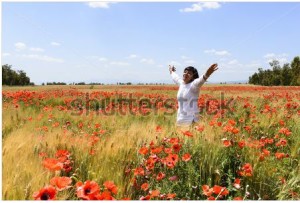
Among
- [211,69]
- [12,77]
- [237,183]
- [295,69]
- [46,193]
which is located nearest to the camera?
[46,193]

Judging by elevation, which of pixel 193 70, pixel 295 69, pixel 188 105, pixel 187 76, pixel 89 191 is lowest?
pixel 89 191

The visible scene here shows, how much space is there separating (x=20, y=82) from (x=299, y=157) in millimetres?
75934

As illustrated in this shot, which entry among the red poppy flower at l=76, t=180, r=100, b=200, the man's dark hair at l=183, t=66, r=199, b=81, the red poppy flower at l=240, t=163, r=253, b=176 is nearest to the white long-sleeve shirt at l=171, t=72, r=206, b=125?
the man's dark hair at l=183, t=66, r=199, b=81

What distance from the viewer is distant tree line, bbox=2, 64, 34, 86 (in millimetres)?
69963

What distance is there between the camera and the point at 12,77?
71875mm

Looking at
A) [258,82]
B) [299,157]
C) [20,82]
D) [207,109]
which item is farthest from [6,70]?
[299,157]

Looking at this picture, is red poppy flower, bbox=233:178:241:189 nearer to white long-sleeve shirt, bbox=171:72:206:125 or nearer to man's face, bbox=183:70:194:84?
white long-sleeve shirt, bbox=171:72:206:125

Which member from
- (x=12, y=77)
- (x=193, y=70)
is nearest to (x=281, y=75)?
(x=12, y=77)

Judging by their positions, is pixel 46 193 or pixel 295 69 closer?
pixel 46 193

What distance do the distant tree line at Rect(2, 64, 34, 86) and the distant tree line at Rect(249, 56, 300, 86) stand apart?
51.2 metres

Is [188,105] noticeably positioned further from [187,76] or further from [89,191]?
[89,191]

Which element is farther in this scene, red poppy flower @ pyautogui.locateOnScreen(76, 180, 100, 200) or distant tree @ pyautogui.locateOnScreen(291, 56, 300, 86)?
distant tree @ pyautogui.locateOnScreen(291, 56, 300, 86)

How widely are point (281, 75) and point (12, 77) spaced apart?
176 ft

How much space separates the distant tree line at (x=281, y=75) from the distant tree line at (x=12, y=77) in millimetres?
51151
